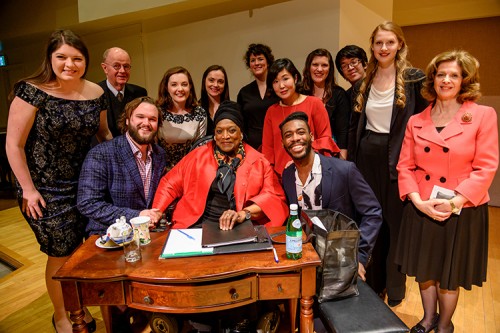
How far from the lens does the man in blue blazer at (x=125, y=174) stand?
2.23 meters

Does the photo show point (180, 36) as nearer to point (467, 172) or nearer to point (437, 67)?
point (437, 67)

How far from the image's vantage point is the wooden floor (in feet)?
8.57

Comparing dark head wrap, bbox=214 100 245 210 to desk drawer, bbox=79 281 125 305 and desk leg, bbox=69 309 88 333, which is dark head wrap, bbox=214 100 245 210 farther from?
desk leg, bbox=69 309 88 333

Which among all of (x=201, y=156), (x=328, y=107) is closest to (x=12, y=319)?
(x=201, y=156)

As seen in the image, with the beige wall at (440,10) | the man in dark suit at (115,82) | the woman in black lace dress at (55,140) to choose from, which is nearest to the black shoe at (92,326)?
the woman in black lace dress at (55,140)

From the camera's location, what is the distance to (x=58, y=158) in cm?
231

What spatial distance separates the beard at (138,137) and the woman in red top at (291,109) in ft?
3.30

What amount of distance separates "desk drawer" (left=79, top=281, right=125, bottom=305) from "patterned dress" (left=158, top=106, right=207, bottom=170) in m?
1.43

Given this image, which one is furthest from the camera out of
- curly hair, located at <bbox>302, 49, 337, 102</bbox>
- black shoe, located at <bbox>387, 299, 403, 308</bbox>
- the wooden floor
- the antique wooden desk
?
curly hair, located at <bbox>302, 49, 337, 102</bbox>

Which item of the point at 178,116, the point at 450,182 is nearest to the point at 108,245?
the point at 178,116

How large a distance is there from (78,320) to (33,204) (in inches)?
36.5

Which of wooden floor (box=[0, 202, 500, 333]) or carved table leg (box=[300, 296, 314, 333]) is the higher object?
carved table leg (box=[300, 296, 314, 333])

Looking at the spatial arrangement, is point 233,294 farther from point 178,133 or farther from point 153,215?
point 178,133

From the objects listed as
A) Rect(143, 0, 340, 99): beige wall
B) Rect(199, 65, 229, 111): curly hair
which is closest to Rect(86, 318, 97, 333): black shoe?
Rect(199, 65, 229, 111): curly hair
